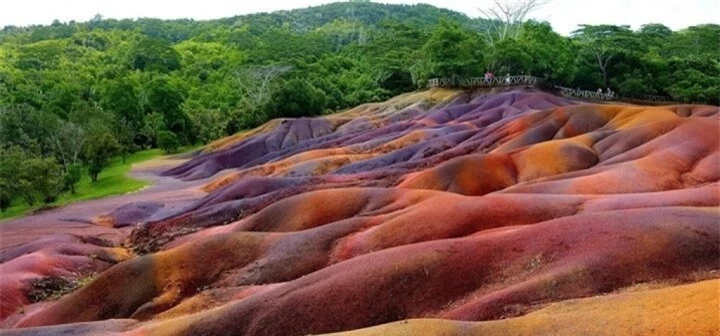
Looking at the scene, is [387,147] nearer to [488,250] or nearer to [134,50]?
[488,250]

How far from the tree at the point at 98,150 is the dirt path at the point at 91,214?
4.45 meters

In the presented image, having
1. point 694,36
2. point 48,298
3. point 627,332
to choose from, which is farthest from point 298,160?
point 694,36

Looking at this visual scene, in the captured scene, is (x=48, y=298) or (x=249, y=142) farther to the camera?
(x=249, y=142)

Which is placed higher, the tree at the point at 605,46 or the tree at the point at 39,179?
the tree at the point at 605,46

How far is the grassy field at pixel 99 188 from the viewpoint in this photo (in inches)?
2572

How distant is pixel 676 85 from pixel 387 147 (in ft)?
146

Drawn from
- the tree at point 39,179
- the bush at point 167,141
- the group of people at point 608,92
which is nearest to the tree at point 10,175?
the tree at point 39,179

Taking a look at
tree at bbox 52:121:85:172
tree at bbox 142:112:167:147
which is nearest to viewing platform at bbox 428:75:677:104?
tree at bbox 142:112:167:147

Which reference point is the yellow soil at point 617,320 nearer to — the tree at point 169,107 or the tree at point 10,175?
the tree at point 10,175

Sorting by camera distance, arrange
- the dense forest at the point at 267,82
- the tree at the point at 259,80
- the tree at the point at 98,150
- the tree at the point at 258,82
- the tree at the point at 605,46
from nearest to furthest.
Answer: the tree at the point at 98,150 < the dense forest at the point at 267,82 < the tree at the point at 605,46 < the tree at the point at 258,82 < the tree at the point at 259,80

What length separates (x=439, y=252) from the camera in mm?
25406

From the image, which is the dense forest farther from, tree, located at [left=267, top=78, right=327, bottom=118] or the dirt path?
the dirt path

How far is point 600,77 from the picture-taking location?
97.6 meters

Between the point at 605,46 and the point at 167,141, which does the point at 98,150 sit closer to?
the point at 167,141
